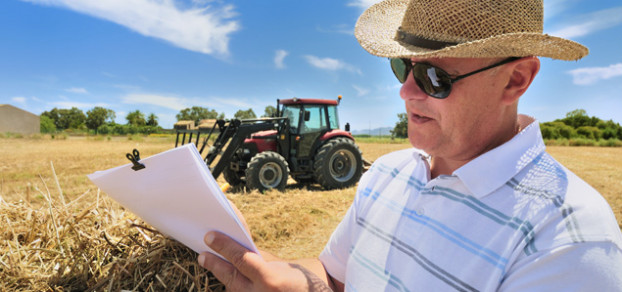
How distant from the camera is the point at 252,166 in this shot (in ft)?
21.4

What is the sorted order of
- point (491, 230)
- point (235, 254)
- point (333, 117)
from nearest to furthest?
point (491, 230) < point (235, 254) < point (333, 117)

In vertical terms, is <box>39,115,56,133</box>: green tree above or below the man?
above

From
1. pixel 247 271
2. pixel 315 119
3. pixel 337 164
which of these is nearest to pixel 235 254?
pixel 247 271

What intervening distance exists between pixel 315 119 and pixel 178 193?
679 cm

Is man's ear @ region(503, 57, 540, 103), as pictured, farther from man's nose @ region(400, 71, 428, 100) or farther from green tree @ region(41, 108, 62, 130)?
green tree @ region(41, 108, 62, 130)

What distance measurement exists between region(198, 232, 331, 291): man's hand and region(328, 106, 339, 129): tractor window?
691cm

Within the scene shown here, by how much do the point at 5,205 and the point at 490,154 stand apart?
213 cm

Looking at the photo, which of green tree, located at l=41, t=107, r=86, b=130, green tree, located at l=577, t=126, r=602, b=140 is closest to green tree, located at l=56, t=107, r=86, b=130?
green tree, located at l=41, t=107, r=86, b=130

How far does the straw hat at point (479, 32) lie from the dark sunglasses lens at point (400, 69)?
0.06 metres

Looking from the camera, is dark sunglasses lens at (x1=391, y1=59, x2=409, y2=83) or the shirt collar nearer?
the shirt collar

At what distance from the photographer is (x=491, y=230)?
0.81 m

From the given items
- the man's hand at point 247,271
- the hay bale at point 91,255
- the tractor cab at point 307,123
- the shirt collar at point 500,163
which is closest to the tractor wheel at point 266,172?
the tractor cab at point 307,123

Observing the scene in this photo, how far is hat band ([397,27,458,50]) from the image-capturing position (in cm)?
93

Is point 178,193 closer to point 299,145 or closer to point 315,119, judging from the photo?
point 299,145
